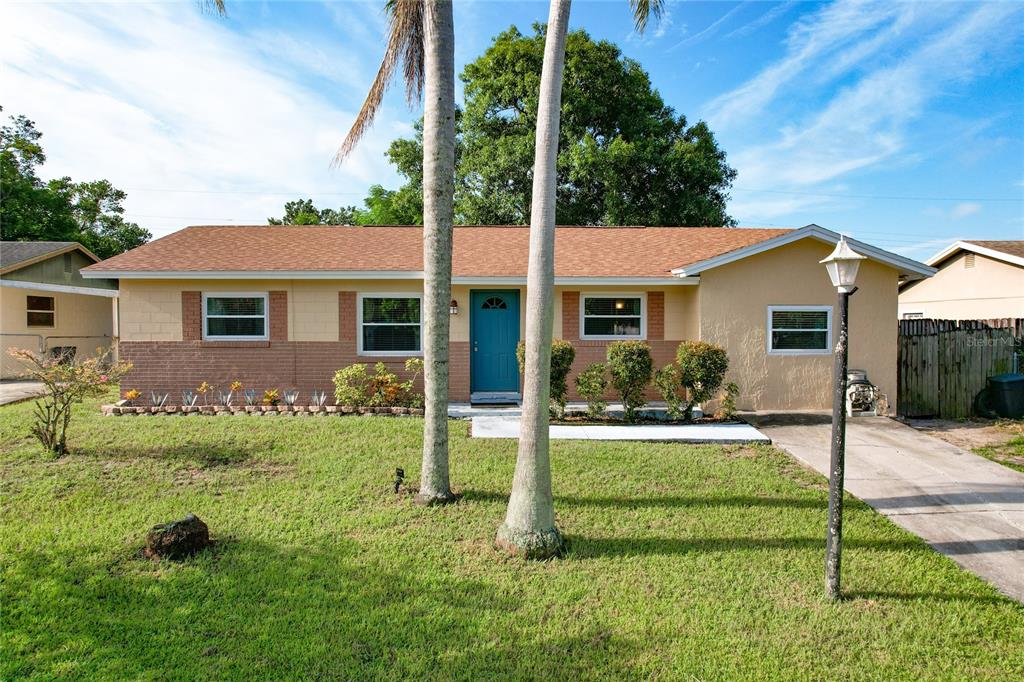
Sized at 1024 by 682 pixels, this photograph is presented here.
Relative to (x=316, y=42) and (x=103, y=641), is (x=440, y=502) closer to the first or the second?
(x=103, y=641)

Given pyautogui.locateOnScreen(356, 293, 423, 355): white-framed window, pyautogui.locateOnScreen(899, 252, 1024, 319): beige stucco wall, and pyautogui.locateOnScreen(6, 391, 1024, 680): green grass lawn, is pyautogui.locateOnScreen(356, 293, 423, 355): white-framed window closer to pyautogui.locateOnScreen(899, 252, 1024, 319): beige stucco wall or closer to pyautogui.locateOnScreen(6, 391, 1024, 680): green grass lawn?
pyautogui.locateOnScreen(6, 391, 1024, 680): green grass lawn

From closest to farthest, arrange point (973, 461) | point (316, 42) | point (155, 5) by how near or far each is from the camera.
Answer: point (973, 461), point (155, 5), point (316, 42)

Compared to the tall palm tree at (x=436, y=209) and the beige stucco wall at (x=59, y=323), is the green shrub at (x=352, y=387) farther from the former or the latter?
the beige stucco wall at (x=59, y=323)

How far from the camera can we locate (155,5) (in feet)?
28.9

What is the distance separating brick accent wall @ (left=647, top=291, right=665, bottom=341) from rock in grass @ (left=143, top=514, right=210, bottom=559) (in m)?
9.53

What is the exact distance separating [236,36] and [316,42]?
1.37m

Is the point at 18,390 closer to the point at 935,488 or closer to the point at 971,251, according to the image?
the point at 935,488

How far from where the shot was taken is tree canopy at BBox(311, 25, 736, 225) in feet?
77.2

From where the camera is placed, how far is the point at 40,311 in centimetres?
1792

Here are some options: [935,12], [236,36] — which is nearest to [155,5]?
[236,36]

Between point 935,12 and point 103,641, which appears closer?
point 103,641

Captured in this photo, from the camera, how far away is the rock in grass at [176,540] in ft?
16.1

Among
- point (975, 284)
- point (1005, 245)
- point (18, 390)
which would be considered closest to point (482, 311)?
point (18, 390)

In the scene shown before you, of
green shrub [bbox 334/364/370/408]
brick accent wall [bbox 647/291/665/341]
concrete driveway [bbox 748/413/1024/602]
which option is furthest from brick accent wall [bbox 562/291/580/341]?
green shrub [bbox 334/364/370/408]
